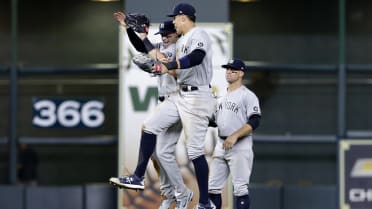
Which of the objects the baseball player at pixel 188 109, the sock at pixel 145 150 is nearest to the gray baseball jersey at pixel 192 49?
the baseball player at pixel 188 109

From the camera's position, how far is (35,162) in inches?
639

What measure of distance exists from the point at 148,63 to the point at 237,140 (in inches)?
70.5

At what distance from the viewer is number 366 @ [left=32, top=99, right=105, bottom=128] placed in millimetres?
16156

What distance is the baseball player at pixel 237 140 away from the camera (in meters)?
11.8

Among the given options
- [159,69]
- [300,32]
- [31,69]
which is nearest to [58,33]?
[31,69]

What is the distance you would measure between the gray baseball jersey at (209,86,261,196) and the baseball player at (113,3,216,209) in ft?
2.28

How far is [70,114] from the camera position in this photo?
16203mm

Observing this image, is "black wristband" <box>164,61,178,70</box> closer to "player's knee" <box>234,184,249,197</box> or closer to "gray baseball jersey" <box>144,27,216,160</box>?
"gray baseball jersey" <box>144,27,216,160</box>

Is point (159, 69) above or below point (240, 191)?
above

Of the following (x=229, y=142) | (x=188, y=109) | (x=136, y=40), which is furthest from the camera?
(x=229, y=142)

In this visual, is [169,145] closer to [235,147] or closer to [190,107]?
[190,107]

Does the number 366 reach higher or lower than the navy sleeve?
lower

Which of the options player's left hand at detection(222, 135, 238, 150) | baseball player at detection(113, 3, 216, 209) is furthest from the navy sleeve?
player's left hand at detection(222, 135, 238, 150)

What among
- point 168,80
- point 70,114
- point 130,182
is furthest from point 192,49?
point 70,114
